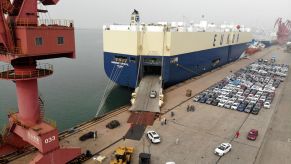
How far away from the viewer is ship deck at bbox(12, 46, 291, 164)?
80.3 feet

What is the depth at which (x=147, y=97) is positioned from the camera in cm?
A: 4019

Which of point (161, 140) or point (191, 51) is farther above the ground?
point (191, 51)

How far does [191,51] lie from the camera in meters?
55.7

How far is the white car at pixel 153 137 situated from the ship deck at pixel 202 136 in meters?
0.53

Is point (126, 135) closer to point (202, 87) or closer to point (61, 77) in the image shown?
point (202, 87)

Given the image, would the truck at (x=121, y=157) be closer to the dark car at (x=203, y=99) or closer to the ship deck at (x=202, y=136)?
the ship deck at (x=202, y=136)

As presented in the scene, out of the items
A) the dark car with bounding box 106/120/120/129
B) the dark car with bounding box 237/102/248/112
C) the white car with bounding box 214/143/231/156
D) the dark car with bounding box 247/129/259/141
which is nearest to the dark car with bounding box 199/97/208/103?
the dark car with bounding box 237/102/248/112

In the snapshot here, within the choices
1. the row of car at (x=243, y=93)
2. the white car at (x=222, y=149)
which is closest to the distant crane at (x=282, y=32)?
the row of car at (x=243, y=93)

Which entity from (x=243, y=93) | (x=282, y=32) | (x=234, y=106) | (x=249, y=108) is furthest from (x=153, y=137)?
(x=282, y=32)

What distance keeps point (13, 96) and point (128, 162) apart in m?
38.6

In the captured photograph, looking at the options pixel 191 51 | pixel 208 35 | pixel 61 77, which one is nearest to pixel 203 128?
pixel 191 51

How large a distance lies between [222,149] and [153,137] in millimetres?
7454

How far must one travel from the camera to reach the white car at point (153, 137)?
2648 centimetres

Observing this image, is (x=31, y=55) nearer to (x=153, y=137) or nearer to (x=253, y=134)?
(x=153, y=137)
